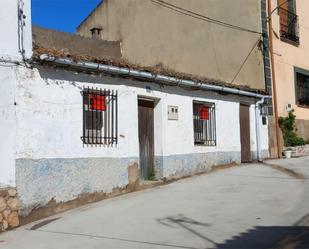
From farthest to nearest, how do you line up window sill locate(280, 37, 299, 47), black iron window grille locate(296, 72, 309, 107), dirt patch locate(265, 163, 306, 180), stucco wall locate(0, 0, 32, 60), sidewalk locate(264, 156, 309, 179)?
black iron window grille locate(296, 72, 309, 107) < window sill locate(280, 37, 299, 47) < sidewalk locate(264, 156, 309, 179) < dirt patch locate(265, 163, 306, 180) < stucco wall locate(0, 0, 32, 60)

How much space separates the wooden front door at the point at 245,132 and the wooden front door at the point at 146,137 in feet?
14.1

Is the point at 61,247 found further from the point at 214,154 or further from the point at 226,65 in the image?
the point at 226,65

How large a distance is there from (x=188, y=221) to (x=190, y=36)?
1184cm

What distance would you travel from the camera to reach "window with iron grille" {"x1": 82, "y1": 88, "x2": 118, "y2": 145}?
11383mm

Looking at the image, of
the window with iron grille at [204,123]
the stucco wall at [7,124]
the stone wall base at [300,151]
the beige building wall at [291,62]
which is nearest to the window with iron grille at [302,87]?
the beige building wall at [291,62]

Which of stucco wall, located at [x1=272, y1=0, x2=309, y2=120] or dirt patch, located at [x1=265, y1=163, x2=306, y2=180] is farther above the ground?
stucco wall, located at [x1=272, y1=0, x2=309, y2=120]

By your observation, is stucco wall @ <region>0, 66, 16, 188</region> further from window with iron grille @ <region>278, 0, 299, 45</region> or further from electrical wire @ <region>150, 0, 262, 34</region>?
window with iron grille @ <region>278, 0, 299, 45</region>

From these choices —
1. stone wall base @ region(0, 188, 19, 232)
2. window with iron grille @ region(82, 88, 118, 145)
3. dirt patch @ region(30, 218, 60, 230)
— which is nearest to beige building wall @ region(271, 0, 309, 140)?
window with iron grille @ region(82, 88, 118, 145)

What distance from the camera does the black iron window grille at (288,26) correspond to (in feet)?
64.6

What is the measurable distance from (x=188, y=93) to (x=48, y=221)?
6.12 meters

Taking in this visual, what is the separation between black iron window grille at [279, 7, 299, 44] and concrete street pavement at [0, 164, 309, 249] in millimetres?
8367

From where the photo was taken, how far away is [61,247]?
25.6 ft

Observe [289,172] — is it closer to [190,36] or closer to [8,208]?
[190,36]

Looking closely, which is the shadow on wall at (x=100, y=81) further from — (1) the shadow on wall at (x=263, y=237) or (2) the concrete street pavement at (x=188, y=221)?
(1) the shadow on wall at (x=263, y=237)
